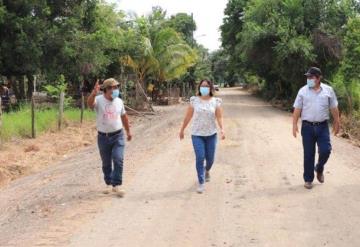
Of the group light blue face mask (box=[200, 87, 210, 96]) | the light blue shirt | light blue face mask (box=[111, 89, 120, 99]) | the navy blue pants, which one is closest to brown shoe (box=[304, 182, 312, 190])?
the light blue shirt

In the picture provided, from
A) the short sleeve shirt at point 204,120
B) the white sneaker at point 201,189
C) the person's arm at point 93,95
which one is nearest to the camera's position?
the person's arm at point 93,95

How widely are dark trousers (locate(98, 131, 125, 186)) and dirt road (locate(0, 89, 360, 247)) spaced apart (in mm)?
374

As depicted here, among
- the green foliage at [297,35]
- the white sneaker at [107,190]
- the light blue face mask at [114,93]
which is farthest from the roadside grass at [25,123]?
the green foliage at [297,35]

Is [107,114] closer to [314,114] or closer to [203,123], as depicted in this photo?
[203,123]

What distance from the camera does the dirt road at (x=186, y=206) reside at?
6.58 meters

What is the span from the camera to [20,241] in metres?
6.59

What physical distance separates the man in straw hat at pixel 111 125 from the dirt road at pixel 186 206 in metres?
0.48

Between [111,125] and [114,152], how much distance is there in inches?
16.6

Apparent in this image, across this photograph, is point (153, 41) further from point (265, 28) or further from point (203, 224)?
point (203, 224)

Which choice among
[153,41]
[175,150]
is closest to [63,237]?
[175,150]

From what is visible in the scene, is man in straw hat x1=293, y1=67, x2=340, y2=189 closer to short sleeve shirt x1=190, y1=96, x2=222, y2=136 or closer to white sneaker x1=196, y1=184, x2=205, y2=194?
short sleeve shirt x1=190, y1=96, x2=222, y2=136

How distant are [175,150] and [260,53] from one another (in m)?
21.2

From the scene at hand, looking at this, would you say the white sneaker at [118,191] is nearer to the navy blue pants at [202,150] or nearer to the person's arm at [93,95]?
the navy blue pants at [202,150]

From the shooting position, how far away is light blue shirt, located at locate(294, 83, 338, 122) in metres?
9.01
